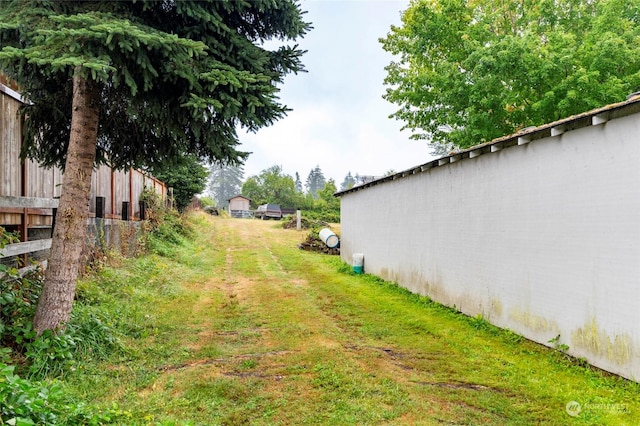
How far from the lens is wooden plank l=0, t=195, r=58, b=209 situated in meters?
4.11

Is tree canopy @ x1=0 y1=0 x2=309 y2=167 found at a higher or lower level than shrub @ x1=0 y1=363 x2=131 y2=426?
higher

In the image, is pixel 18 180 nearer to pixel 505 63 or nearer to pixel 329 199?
pixel 505 63

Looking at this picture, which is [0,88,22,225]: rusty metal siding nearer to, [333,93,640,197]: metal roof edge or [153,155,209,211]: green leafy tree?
[333,93,640,197]: metal roof edge

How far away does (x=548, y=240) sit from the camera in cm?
472

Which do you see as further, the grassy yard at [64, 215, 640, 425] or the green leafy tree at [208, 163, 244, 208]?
the green leafy tree at [208, 163, 244, 208]

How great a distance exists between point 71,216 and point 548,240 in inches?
219

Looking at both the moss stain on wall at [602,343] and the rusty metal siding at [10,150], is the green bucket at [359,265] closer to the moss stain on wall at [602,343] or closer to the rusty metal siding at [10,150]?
the moss stain on wall at [602,343]

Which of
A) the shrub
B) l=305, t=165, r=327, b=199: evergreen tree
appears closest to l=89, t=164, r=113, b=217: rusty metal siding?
the shrub

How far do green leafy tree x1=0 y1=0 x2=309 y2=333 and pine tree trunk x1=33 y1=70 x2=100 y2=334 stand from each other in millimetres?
10

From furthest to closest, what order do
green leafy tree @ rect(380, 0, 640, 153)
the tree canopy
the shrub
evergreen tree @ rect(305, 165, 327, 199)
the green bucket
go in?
1. evergreen tree @ rect(305, 165, 327, 199)
2. the green bucket
3. green leafy tree @ rect(380, 0, 640, 153)
4. the tree canopy
5. the shrub

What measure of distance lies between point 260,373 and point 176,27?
3.77m

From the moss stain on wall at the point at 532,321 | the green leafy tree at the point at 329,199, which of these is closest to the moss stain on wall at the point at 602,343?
the moss stain on wall at the point at 532,321

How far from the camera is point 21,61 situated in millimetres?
3307

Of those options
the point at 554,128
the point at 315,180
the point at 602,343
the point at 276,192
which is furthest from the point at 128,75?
the point at 315,180
